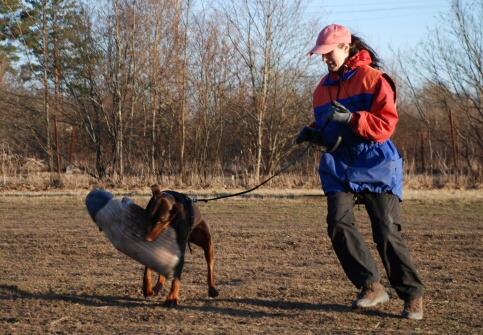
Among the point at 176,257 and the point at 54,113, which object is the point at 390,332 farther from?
the point at 54,113

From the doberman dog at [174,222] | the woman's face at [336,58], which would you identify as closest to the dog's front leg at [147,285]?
the doberman dog at [174,222]

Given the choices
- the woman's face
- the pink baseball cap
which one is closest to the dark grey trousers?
the woman's face

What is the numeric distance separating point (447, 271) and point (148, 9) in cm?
1767

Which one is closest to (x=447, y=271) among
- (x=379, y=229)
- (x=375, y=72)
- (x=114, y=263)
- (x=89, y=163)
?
(x=379, y=229)

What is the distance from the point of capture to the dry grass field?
176 inches

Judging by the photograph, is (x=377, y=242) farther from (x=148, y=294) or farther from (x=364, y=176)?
(x=148, y=294)

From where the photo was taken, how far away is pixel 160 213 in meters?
4.84

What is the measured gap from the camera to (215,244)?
27.1 ft

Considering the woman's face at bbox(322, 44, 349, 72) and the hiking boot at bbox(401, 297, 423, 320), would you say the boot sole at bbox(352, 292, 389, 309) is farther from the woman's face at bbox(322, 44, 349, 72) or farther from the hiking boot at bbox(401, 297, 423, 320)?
the woman's face at bbox(322, 44, 349, 72)

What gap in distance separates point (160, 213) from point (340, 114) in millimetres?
1440

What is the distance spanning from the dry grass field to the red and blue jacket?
92cm

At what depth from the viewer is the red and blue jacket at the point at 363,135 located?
4.56m

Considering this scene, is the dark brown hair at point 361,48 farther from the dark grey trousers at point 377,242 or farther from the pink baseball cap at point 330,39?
the dark grey trousers at point 377,242

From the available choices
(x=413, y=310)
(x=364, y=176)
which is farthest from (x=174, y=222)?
(x=413, y=310)
